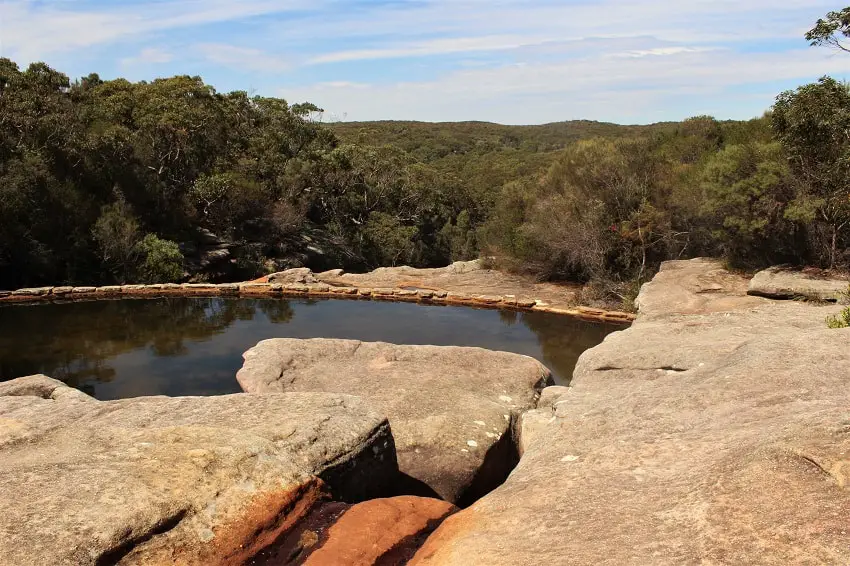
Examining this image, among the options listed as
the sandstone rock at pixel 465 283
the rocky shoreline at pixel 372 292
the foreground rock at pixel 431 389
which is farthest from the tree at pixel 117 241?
the foreground rock at pixel 431 389

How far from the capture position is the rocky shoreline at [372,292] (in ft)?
54.0

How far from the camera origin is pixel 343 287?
61.2 feet

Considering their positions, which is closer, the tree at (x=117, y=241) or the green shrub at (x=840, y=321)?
the green shrub at (x=840, y=321)

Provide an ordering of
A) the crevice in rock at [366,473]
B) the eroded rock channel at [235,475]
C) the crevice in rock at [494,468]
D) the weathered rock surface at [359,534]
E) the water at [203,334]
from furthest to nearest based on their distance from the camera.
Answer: the water at [203,334] → the crevice in rock at [494,468] → the crevice in rock at [366,473] → the weathered rock surface at [359,534] → the eroded rock channel at [235,475]

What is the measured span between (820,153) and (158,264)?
18029 mm

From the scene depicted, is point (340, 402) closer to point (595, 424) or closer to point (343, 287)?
point (595, 424)

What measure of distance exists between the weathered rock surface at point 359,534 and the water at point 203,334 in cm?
635

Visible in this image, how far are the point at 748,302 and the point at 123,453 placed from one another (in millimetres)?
11298

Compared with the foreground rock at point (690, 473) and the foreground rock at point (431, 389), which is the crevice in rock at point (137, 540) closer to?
the foreground rock at point (690, 473)

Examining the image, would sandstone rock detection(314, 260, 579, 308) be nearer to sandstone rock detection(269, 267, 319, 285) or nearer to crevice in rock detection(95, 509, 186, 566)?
sandstone rock detection(269, 267, 319, 285)

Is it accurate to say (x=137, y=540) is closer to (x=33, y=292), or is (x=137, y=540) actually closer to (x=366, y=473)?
(x=366, y=473)

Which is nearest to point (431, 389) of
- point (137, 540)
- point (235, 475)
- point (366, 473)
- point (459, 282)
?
point (366, 473)

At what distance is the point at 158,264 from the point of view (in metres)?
19.9

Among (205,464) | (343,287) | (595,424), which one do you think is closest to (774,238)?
(343,287)
